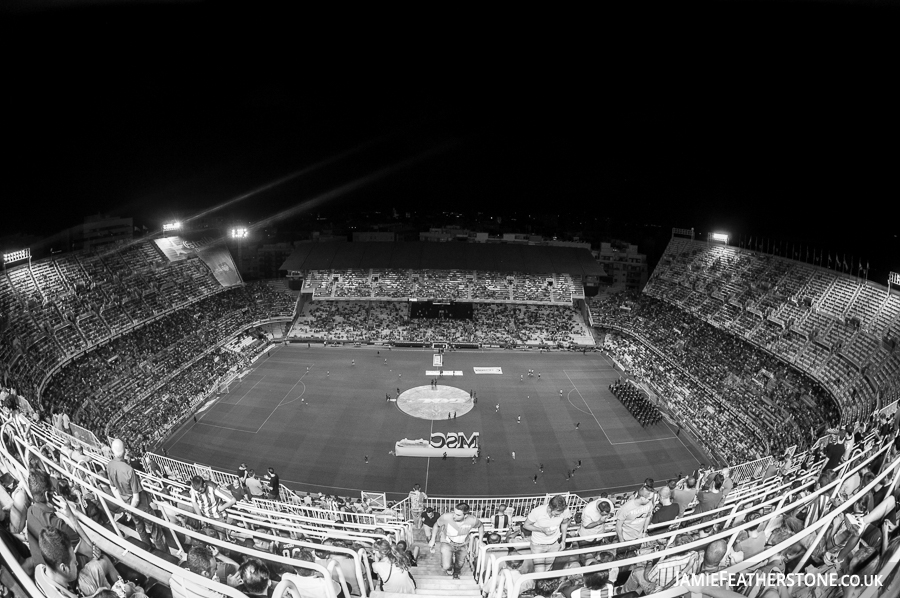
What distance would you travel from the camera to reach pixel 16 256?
35312 mm

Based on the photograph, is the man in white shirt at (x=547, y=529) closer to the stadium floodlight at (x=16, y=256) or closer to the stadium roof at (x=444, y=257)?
the stadium floodlight at (x=16, y=256)

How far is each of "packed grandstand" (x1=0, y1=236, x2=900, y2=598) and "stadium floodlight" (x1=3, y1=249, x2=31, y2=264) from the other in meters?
0.87

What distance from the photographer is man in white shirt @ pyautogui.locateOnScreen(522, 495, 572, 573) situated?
6219 mm

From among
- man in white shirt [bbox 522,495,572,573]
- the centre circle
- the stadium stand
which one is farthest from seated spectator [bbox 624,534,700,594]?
the centre circle

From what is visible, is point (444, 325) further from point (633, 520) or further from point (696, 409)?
point (633, 520)

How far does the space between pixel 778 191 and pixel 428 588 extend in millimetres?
58767

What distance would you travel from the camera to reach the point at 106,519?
267 inches

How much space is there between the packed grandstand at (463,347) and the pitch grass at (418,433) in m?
2.55

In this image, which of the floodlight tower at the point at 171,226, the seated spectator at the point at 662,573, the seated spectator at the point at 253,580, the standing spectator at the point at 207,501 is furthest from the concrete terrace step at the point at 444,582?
the floodlight tower at the point at 171,226

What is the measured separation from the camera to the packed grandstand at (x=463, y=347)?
4.99 m

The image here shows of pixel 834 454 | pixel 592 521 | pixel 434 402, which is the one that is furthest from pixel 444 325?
pixel 592 521

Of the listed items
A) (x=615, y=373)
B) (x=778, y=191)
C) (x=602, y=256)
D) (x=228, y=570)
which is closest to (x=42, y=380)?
(x=228, y=570)

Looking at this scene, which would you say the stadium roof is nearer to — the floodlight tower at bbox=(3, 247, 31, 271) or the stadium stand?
the floodlight tower at bbox=(3, 247, 31, 271)

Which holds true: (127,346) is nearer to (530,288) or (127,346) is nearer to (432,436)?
(432,436)
